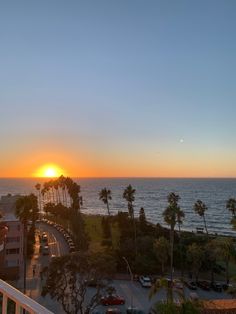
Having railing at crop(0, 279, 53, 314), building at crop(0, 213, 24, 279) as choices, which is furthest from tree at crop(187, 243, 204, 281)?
railing at crop(0, 279, 53, 314)

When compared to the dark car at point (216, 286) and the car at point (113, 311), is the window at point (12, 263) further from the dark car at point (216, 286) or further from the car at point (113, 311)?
the dark car at point (216, 286)

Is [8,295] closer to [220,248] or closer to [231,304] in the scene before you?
[231,304]

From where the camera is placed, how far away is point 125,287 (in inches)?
1710

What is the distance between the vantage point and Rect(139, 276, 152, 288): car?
4400 centimetres

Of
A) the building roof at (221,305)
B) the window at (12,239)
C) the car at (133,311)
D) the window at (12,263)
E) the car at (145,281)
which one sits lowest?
the car at (145,281)

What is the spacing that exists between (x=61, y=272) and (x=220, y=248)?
19.2 meters

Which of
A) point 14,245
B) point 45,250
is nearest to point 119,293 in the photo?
point 14,245

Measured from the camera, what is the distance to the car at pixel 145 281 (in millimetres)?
44000

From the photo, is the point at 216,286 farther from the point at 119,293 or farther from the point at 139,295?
the point at 119,293

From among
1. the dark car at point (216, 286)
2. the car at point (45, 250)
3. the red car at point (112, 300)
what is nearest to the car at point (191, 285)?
the dark car at point (216, 286)

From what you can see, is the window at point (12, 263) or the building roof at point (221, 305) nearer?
the building roof at point (221, 305)

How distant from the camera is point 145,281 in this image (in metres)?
44.8

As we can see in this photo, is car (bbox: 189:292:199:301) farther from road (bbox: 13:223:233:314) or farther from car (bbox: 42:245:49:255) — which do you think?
car (bbox: 42:245:49:255)

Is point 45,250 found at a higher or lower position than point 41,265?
higher
